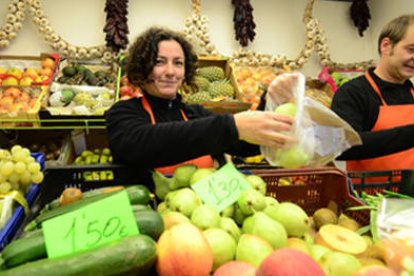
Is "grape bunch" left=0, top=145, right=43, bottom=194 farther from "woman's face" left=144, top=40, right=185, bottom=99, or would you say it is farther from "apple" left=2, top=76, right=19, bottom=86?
"apple" left=2, top=76, right=19, bottom=86

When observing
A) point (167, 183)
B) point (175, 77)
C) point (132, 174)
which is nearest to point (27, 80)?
point (175, 77)

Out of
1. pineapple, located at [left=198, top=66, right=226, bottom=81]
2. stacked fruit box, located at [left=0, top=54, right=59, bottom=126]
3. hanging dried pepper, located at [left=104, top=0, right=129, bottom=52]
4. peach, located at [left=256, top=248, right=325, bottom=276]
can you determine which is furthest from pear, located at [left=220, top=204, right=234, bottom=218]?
hanging dried pepper, located at [left=104, top=0, right=129, bottom=52]

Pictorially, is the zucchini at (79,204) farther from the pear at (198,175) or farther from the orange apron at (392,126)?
the orange apron at (392,126)

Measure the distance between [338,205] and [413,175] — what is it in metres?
0.25

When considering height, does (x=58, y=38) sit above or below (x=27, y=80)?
above

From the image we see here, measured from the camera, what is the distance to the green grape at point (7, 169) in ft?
Answer: 3.25

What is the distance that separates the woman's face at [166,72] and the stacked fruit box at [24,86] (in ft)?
3.79

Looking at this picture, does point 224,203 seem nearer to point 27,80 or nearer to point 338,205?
point 338,205

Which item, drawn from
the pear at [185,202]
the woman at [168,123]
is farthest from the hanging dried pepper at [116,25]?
the pear at [185,202]

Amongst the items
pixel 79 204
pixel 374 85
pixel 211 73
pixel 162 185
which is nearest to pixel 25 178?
pixel 79 204

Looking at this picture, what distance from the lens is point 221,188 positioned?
0.89 meters

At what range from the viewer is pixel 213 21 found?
3305 millimetres

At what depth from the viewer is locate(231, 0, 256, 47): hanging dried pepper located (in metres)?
3.12

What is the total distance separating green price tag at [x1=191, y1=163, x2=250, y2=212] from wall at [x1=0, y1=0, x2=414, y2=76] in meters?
2.64
